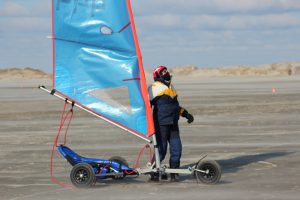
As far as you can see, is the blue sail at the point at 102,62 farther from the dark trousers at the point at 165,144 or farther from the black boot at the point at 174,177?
the black boot at the point at 174,177

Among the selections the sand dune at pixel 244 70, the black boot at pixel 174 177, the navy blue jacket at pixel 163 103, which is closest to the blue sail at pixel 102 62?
the navy blue jacket at pixel 163 103

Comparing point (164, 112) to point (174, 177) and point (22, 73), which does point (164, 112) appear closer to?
point (174, 177)

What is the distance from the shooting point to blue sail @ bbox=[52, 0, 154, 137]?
11781 mm

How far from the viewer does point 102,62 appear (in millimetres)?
12055

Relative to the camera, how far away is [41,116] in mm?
27984

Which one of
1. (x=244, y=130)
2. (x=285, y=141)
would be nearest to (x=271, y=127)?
(x=244, y=130)

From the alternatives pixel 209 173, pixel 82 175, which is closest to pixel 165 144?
pixel 209 173

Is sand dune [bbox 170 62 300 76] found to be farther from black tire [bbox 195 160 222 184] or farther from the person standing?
black tire [bbox 195 160 222 184]

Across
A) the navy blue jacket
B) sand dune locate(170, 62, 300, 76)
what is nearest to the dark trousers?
the navy blue jacket

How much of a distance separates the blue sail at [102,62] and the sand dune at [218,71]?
111 meters

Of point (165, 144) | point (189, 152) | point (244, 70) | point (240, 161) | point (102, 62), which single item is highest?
point (244, 70)

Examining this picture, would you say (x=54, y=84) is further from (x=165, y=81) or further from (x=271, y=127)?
(x=271, y=127)

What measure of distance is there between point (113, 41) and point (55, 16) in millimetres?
913

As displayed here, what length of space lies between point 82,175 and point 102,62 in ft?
5.52
